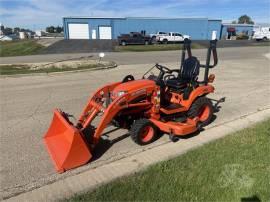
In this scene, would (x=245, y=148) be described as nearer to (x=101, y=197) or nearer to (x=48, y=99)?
(x=101, y=197)

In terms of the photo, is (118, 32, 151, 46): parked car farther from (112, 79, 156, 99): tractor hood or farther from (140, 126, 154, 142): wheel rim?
(140, 126, 154, 142): wheel rim

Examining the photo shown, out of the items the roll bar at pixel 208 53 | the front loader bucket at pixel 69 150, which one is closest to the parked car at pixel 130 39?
the roll bar at pixel 208 53

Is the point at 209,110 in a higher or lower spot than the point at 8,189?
higher

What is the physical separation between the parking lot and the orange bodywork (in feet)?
0.66

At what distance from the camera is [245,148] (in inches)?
186

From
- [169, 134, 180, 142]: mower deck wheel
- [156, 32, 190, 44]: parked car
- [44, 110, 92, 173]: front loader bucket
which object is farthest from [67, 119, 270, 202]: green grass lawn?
[156, 32, 190, 44]: parked car

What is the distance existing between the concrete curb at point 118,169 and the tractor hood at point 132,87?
1.10 meters

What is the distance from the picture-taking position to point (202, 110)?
19.3 feet

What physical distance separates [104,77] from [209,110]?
6666mm

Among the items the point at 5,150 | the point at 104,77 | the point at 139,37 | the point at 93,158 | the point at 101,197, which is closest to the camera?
the point at 101,197

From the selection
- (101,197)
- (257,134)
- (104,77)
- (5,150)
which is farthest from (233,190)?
(104,77)

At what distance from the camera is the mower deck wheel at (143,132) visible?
15.6 feet

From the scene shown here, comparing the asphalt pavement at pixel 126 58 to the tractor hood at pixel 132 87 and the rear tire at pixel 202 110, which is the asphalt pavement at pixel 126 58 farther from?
the tractor hood at pixel 132 87

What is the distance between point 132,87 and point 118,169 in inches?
57.5
